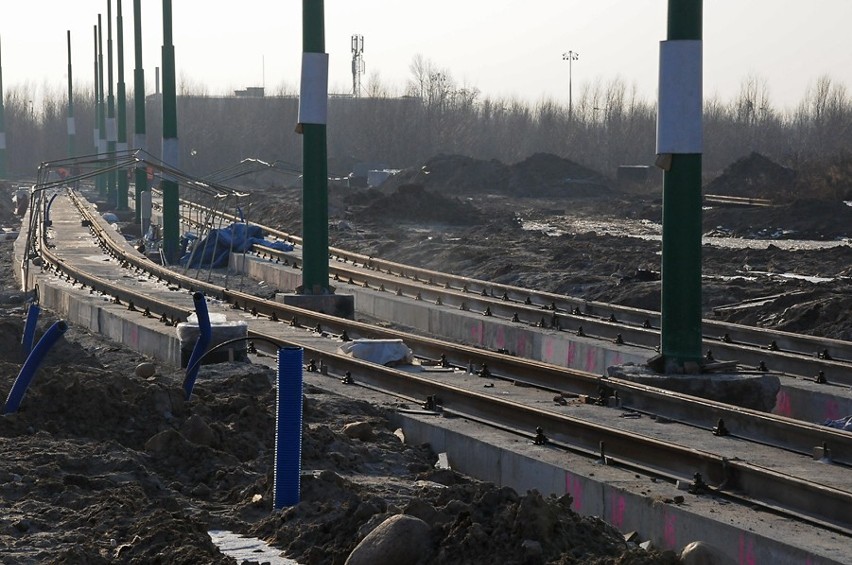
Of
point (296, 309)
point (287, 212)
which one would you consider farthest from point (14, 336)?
point (287, 212)

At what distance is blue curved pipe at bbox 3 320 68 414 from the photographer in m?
10.6

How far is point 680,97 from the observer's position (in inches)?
496

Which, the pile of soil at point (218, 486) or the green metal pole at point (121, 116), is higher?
the green metal pole at point (121, 116)

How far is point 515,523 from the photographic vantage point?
690 cm

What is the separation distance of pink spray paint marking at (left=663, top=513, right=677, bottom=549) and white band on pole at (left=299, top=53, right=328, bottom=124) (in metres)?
11.8

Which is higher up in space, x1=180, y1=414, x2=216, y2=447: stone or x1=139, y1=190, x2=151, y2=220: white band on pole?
x1=139, y1=190, x2=151, y2=220: white band on pole

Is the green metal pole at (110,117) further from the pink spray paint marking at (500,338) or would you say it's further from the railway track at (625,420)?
the railway track at (625,420)

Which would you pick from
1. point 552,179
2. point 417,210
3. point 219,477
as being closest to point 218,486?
point 219,477

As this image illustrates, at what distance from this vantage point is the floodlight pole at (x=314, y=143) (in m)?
19.0

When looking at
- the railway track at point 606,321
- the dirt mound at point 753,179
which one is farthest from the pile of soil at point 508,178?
the railway track at point 606,321

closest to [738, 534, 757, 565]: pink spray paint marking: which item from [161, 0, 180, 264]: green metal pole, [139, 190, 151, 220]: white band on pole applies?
[161, 0, 180, 264]: green metal pole

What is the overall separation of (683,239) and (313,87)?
7821 mm

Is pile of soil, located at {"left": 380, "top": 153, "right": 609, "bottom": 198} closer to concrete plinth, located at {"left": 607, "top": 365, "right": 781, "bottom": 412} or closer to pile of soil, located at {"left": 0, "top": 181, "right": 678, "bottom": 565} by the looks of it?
concrete plinth, located at {"left": 607, "top": 365, "right": 781, "bottom": 412}

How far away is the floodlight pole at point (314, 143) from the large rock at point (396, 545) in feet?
41.1
